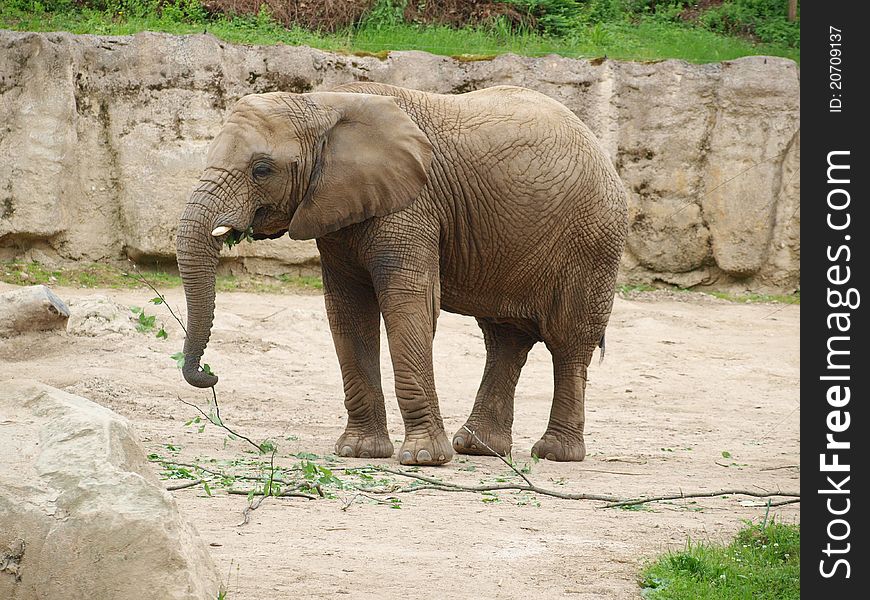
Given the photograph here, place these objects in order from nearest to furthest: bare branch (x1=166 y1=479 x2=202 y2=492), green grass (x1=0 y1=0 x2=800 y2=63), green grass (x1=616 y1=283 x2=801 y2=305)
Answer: bare branch (x1=166 y1=479 x2=202 y2=492) < green grass (x1=0 y1=0 x2=800 y2=63) < green grass (x1=616 y1=283 x2=801 y2=305)

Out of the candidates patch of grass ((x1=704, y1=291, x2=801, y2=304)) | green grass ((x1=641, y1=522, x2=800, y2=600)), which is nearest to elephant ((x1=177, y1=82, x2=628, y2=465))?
green grass ((x1=641, y1=522, x2=800, y2=600))

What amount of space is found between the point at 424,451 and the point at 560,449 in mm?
1387

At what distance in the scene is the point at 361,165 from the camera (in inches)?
311

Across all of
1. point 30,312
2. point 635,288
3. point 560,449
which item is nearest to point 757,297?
point 635,288

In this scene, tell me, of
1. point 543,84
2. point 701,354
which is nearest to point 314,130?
point 701,354

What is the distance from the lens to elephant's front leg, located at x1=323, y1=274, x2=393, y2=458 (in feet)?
27.8

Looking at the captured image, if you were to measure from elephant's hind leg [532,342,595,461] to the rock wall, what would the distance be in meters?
6.58

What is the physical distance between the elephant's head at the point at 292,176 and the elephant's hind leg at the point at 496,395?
1.85 m

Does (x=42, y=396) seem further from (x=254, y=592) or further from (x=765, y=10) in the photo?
(x=765, y=10)

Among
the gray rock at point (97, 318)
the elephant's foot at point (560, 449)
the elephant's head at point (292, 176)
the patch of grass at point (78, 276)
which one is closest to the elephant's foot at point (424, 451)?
the elephant's foot at point (560, 449)

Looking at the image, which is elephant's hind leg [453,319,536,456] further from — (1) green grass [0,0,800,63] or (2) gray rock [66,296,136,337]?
(1) green grass [0,0,800,63]

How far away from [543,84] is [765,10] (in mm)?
5022

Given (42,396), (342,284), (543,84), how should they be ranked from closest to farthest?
1. (42,396)
2. (342,284)
3. (543,84)

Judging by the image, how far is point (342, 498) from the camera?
21.5ft
